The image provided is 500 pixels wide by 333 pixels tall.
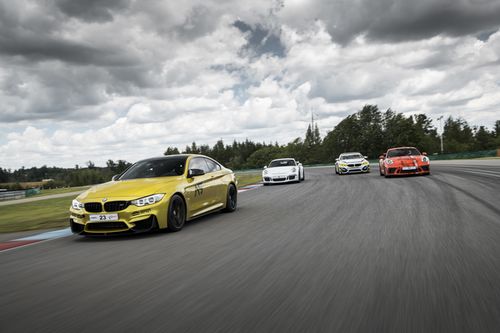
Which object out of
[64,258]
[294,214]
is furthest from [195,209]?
[64,258]

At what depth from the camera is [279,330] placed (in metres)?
2.79

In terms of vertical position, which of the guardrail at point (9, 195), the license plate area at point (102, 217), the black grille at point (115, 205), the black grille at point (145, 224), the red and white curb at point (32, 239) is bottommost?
the guardrail at point (9, 195)

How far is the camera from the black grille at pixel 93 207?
23.2 ft

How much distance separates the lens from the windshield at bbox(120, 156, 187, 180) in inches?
338

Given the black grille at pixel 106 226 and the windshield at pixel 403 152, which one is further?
the windshield at pixel 403 152

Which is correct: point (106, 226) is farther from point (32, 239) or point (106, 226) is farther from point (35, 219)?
point (35, 219)

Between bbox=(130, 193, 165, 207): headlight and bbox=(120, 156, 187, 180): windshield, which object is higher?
bbox=(120, 156, 187, 180): windshield

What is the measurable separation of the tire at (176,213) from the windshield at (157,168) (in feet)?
2.74

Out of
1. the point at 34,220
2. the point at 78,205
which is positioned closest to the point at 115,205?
the point at 78,205

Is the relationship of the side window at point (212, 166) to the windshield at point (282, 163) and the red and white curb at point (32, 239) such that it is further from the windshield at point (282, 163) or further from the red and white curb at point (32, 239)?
the windshield at point (282, 163)

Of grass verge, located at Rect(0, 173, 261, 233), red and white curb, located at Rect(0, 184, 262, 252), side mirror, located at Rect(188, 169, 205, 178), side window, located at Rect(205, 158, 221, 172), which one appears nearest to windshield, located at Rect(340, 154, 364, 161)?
grass verge, located at Rect(0, 173, 261, 233)

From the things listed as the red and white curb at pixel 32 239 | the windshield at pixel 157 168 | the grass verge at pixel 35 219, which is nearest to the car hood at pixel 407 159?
the windshield at pixel 157 168

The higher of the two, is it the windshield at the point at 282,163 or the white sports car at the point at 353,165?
the windshield at the point at 282,163

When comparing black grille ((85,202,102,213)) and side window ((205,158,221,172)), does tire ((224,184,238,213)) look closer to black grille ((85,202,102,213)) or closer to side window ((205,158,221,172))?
side window ((205,158,221,172))
